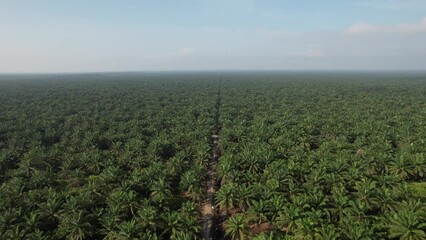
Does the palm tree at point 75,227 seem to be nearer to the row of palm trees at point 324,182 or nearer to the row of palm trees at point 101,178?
the row of palm trees at point 101,178

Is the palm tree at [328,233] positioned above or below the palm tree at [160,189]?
above

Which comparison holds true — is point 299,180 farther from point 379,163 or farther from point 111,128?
point 111,128

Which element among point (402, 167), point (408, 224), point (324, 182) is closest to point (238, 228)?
point (324, 182)

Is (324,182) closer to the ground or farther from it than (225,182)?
farther from it

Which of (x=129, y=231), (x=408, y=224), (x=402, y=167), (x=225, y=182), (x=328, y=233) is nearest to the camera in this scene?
(x=328, y=233)

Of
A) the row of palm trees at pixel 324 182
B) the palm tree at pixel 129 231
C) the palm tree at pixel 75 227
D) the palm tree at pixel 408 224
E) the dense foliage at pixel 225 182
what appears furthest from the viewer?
the dense foliage at pixel 225 182

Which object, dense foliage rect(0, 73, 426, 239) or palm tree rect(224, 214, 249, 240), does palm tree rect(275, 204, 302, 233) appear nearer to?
dense foliage rect(0, 73, 426, 239)

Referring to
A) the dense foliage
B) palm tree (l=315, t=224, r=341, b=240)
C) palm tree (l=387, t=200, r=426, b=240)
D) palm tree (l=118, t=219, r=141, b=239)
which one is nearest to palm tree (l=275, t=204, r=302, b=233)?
the dense foliage

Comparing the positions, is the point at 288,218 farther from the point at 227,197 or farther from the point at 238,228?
the point at 227,197

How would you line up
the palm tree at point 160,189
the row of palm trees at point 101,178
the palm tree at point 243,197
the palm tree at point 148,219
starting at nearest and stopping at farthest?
the palm tree at point 148,219
the row of palm trees at point 101,178
the palm tree at point 243,197
the palm tree at point 160,189

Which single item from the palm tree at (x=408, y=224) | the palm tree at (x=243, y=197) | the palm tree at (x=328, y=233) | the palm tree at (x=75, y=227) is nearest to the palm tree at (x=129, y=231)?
the palm tree at (x=75, y=227)

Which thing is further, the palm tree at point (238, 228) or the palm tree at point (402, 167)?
the palm tree at point (402, 167)
